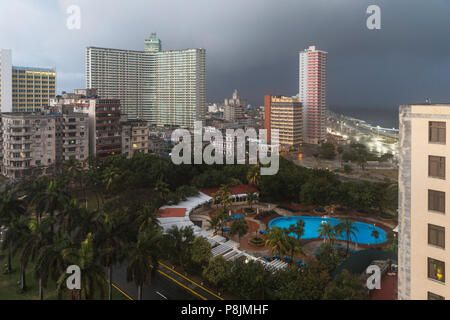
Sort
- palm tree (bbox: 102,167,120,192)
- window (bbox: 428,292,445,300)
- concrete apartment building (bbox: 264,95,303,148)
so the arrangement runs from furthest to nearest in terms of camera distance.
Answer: concrete apartment building (bbox: 264,95,303,148)
palm tree (bbox: 102,167,120,192)
window (bbox: 428,292,445,300)

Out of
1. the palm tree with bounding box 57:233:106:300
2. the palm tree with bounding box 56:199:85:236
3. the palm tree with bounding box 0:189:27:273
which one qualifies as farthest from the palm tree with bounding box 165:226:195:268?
the palm tree with bounding box 0:189:27:273

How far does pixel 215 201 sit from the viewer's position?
4378 centimetres

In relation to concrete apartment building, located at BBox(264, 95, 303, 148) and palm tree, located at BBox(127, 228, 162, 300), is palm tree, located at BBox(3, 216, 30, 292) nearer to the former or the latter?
palm tree, located at BBox(127, 228, 162, 300)

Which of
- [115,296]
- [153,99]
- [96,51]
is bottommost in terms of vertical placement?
[115,296]

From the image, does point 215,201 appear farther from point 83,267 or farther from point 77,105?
point 77,105

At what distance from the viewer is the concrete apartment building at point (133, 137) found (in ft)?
225

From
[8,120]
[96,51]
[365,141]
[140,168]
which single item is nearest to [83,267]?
[140,168]

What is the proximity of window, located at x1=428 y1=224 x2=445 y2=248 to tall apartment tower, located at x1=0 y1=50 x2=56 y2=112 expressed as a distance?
110142mm

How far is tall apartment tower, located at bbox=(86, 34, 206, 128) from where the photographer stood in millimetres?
135750

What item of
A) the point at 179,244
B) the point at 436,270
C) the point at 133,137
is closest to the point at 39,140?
the point at 133,137

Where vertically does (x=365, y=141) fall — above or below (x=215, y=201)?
above

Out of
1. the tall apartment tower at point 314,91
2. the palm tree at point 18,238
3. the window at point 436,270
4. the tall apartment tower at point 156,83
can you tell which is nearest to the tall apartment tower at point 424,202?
the window at point 436,270

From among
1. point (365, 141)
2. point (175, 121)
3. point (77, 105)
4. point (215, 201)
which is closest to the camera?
point (215, 201)

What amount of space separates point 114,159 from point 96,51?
93776 mm
